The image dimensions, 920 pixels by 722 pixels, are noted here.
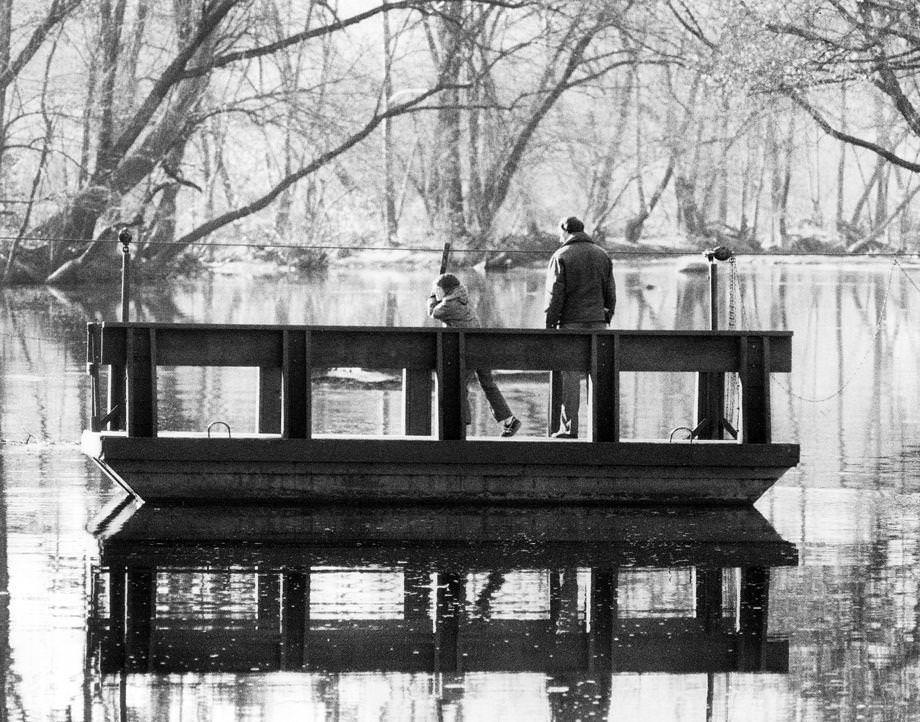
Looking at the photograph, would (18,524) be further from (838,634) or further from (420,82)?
(420,82)

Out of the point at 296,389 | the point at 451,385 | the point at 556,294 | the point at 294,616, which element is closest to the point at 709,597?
the point at 294,616

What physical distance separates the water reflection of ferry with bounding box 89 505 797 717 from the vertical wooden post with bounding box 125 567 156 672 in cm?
1

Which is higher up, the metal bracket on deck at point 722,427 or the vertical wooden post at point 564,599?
Answer: the metal bracket on deck at point 722,427

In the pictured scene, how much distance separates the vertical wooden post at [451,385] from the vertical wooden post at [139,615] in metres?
2.77

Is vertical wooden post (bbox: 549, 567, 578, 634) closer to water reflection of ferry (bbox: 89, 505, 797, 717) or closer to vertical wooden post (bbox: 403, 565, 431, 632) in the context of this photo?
water reflection of ferry (bbox: 89, 505, 797, 717)

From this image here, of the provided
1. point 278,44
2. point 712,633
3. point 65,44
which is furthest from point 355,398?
point 65,44

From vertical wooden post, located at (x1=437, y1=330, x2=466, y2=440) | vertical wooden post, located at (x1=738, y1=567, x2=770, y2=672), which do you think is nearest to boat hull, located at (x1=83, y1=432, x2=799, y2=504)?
vertical wooden post, located at (x1=437, y1=330, x2=466, y2=440)

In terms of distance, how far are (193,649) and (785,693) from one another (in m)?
2.64

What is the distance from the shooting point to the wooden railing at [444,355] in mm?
11844

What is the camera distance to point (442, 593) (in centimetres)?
924

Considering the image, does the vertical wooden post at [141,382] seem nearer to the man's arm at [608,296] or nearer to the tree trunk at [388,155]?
the man's arm at [608,296]

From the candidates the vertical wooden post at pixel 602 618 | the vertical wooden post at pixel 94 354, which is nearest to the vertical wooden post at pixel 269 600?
the vertical wooden post at pixel 602 618

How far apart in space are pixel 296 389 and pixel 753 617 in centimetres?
421

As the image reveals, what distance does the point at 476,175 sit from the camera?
54062 mm
